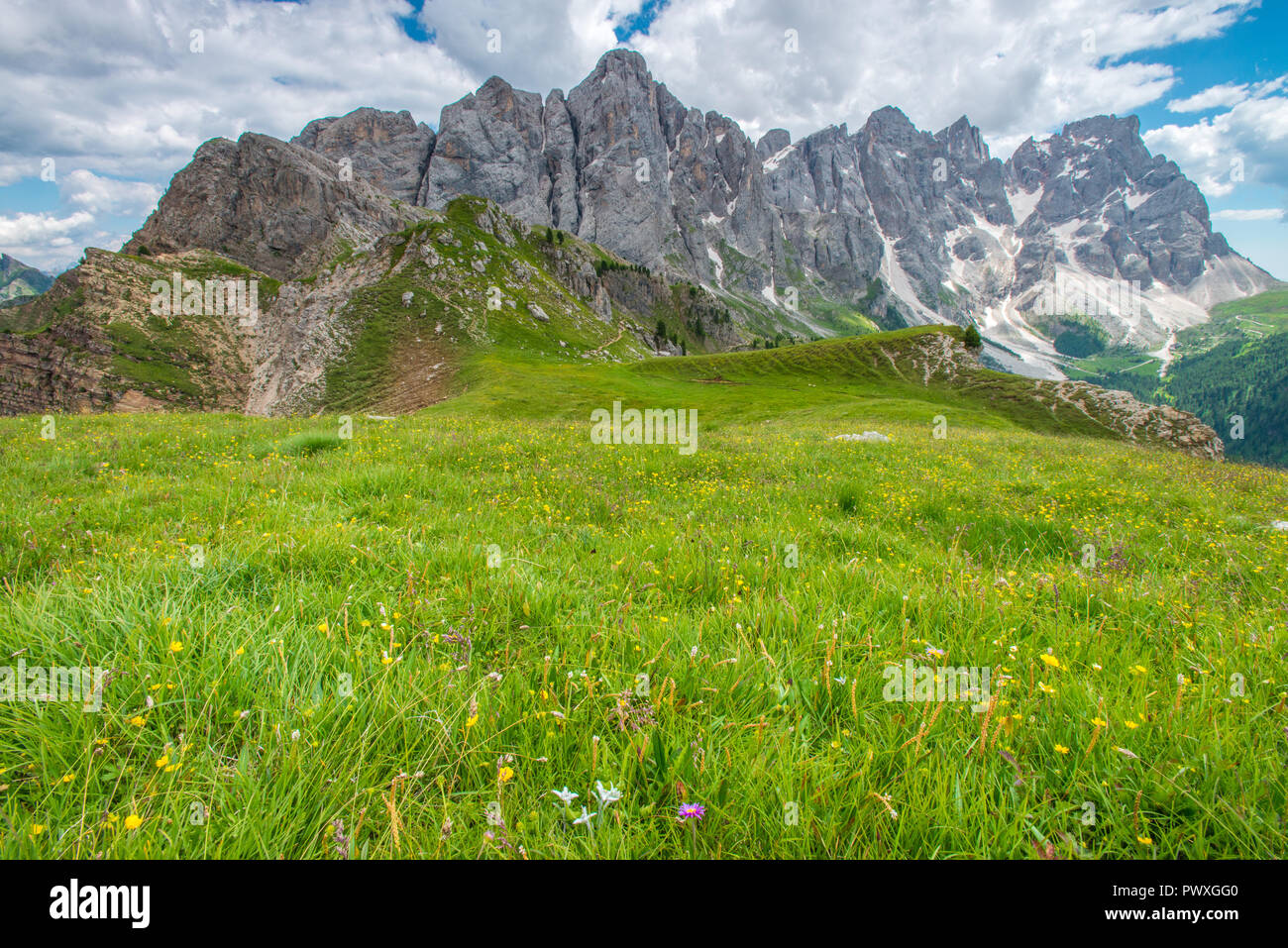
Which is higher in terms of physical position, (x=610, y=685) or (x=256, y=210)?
(x=256, y=210)

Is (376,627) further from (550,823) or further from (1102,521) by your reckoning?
(1102,521)

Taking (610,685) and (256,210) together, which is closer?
(610,685)

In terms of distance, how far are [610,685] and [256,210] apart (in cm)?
20994

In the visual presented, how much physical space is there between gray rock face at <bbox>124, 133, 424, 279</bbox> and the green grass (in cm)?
17687

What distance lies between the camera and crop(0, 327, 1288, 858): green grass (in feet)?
6.29

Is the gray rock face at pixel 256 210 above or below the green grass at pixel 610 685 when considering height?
Answer: above

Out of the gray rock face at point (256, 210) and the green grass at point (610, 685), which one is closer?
the green grass at point (610, 685)

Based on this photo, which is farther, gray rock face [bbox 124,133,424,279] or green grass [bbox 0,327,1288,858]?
gray rock face [bbox 124,133,424,279]

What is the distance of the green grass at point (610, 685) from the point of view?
1.92 m

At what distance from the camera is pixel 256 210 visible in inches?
6073

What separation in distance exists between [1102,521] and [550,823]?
9.21 meters

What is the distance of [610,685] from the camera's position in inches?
105

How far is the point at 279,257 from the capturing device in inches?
6048

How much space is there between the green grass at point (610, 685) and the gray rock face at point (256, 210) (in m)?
177
